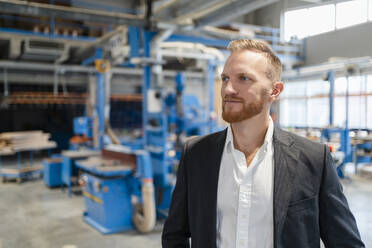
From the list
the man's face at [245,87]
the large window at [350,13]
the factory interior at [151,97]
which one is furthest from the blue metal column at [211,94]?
the man's face at [245,87]

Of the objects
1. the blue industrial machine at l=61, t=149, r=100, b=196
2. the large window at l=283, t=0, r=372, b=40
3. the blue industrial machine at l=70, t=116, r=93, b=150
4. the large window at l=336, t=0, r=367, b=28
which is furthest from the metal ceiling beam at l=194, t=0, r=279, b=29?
the blue industrial machine at l=70, t=116, r=93, b=150

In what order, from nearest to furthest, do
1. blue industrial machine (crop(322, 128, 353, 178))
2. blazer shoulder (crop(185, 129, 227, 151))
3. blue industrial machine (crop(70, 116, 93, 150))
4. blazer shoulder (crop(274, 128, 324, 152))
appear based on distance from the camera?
blazer shoulder (crop(274, 128, 324, 152)) → blazer shoulder (crop(185, 129, 227, 151)) → blue industrial machine (crop(322, 128, 353, 178)) → blue industrial machine (crop(70, 116, 93, 150))

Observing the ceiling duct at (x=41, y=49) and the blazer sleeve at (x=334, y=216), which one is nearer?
the blazer sleeve at (x=334, y=216)

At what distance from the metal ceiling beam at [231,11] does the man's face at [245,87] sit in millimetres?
2072

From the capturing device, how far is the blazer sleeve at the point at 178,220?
5.18ft

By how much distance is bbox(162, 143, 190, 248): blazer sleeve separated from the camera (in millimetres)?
1580

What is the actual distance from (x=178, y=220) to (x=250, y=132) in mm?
558

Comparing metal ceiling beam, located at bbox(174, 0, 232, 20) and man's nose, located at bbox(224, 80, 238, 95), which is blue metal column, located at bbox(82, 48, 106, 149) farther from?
man's nose, located at bbox(224, 80, 238, 95)

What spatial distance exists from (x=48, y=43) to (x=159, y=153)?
5899 mm

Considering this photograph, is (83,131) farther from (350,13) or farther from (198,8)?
(350,13)

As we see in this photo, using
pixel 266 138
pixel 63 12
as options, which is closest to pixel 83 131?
pixel 63 12

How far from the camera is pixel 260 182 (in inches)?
55.1

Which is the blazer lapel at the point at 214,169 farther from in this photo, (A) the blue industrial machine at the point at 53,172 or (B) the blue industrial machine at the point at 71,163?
(A) the blue industrial machine at the point at 53,172

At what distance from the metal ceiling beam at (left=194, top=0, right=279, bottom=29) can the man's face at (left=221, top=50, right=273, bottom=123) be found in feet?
6.80
